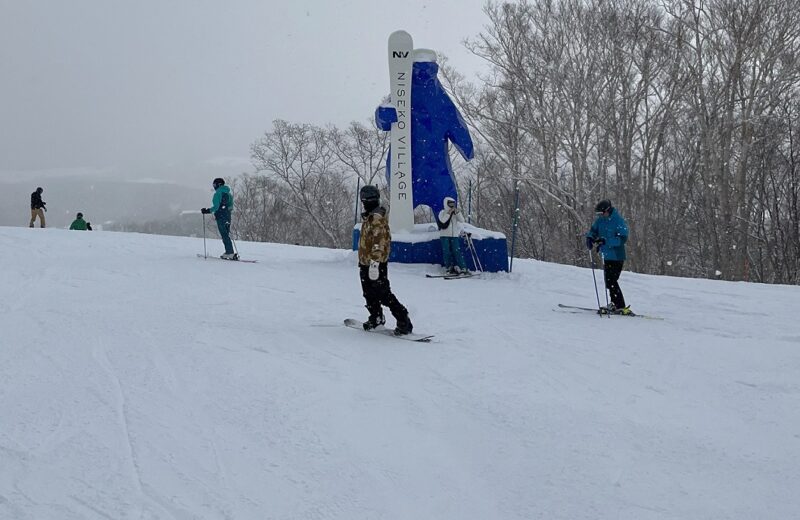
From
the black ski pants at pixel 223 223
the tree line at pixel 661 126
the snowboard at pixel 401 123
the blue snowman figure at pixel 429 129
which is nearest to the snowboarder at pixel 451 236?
the blue snowman figure at pixel 429 129

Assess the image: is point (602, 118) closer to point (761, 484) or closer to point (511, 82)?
point (511, 82)

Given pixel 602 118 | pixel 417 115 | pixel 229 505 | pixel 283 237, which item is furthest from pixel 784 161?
pixel 283 237

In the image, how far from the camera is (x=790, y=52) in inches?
765

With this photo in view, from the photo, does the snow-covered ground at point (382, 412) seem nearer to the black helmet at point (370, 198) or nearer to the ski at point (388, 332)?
the ski at point (388, 332)

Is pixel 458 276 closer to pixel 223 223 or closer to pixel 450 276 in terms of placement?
pixel 450 276

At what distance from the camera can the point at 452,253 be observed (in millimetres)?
11867

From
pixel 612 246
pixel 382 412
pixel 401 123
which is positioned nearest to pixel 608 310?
pixel 612 246

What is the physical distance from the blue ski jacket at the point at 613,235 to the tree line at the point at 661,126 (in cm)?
1410

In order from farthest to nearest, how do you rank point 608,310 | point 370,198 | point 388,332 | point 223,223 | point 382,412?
1. point 223,223
2. point 608,310
3. point 388,332
4. point 370,198
5. point 382,412

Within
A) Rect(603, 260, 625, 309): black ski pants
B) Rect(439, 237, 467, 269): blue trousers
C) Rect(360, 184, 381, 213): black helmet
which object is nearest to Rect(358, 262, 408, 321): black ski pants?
Rect(360, 184, 381, 213): black helmet

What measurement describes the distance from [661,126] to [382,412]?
21.9m

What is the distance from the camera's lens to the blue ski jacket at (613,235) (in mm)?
8570

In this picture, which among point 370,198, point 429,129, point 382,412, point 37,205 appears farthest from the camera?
point 37,205

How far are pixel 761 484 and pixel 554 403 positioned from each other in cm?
149
